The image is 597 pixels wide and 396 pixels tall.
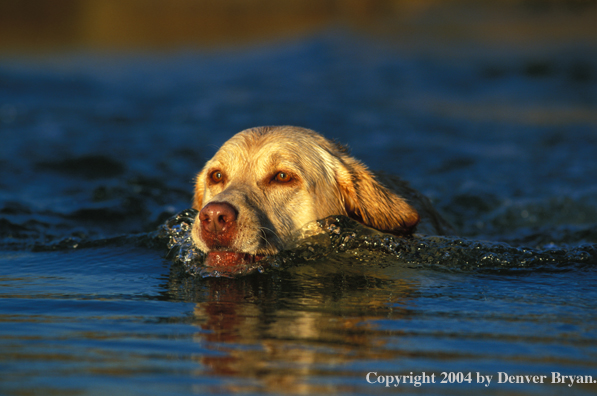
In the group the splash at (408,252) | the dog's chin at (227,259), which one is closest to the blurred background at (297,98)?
the splash at (408,252)

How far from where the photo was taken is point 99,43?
26.6 m

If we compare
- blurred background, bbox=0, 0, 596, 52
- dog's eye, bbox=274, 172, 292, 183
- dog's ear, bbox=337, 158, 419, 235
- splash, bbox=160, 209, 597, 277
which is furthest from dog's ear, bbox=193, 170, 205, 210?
blurred background, bbox=0, 0, 596, 52

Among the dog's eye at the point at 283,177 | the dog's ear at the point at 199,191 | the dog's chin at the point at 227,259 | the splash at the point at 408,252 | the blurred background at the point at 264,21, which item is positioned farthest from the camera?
the blurred background at the point at 264,21

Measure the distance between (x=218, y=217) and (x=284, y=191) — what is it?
84 centimetres

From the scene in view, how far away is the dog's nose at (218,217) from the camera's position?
4453mm

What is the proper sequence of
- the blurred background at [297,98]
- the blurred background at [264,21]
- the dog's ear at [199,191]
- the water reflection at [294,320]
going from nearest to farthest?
1. the water reflection at [294,320]
2. the dog's ear at [199,191]
3. the blurred background at [297,98]
4. the blurred background at [264,21]

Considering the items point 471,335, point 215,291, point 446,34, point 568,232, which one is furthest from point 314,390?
point 446,34

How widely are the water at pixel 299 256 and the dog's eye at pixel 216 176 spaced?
67 centimetres

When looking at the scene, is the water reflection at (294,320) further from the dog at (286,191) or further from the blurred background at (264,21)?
the blurred background at (264,21)

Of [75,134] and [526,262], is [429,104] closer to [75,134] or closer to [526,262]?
[75,134]

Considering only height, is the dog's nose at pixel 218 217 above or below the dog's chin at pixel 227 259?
above

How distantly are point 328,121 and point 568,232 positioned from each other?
23.5 ft

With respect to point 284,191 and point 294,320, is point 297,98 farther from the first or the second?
point 294,320

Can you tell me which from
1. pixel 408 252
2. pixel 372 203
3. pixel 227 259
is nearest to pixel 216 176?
pixel 227 259
